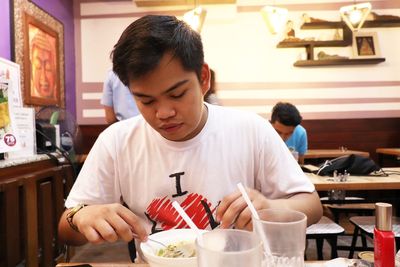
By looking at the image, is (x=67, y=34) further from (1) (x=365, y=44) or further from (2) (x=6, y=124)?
(1) (x=365, y=44)

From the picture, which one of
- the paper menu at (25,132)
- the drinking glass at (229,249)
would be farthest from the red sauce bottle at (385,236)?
the paper menu at (25,132)

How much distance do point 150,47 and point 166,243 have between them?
0.55 m

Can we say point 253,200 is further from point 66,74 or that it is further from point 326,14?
point 326,14

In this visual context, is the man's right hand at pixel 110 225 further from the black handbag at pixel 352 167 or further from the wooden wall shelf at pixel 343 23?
the wooden wall shelf at pixel 343 23

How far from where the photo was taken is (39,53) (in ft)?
12.6

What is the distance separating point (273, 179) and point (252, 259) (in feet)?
2.36

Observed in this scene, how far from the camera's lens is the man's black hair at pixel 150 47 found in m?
1.03

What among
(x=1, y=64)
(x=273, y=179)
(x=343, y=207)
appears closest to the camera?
(x=273, y=179)

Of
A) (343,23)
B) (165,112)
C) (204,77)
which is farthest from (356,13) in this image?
(165,112)

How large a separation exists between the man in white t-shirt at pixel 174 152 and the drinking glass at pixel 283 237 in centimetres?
34

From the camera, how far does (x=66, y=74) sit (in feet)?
15.4

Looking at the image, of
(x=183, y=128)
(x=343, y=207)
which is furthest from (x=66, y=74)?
(x=183, y=128)

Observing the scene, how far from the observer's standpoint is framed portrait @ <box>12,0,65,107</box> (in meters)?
3.47

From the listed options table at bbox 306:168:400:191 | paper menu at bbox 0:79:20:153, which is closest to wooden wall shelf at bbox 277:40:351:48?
table at bbox 306:168:400:191
